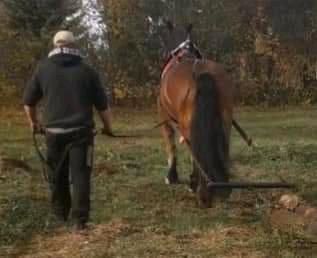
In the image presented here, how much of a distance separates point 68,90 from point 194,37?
18.8m

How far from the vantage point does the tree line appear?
24656 millimetres

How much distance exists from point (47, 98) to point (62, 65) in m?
0.33

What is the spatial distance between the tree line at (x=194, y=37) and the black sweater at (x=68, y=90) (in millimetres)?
17701

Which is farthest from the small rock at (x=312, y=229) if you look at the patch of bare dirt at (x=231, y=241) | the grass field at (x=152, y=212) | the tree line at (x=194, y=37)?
the tree line at (x=194, y=37)

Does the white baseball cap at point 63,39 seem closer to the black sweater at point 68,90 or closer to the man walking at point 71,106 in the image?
the man walking at point 71,106

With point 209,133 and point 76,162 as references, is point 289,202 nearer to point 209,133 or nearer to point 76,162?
point 209,133

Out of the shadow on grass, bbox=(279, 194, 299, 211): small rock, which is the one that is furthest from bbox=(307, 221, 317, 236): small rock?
the shadow on grass

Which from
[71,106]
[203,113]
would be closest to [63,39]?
[71,106]

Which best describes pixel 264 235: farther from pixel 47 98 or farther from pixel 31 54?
pixel 31 54

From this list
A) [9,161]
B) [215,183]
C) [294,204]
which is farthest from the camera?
[9,161]

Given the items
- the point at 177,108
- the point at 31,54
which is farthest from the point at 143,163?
the point at 31,54

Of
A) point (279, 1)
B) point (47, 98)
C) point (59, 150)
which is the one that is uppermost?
point (279, 1)

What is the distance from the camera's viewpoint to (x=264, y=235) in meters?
6.50

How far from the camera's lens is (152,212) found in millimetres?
7754
